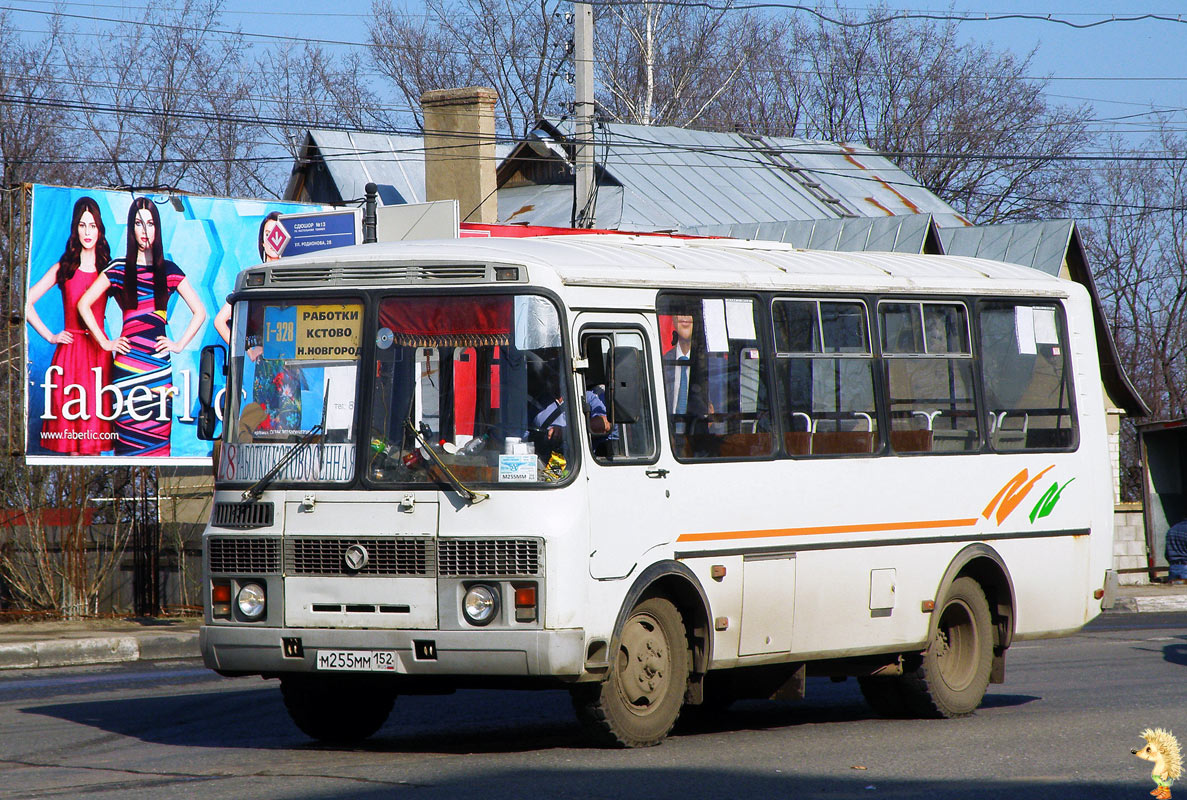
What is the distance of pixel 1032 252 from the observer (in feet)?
108

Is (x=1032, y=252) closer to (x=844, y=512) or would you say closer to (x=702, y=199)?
(x=702, y=199)

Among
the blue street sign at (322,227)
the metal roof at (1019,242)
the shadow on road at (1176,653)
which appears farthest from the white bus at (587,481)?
the metal roof at (1019,242)

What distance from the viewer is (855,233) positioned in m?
31.2

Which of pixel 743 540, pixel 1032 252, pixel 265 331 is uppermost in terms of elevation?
pixel 1032 252

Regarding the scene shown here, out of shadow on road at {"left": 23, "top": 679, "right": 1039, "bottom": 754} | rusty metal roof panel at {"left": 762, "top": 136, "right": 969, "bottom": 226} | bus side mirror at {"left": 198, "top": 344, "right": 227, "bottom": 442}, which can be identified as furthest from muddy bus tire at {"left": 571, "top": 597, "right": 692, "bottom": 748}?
rusty metal roof panel at {"left": 762, "top": 136, "right": 969, "bottom": 226}

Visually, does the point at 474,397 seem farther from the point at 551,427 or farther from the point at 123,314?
the point at 123,314

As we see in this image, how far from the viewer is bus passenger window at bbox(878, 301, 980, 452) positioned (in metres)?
10.2

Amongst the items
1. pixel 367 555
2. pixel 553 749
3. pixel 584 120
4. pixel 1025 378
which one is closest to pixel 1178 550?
pixel 584 120

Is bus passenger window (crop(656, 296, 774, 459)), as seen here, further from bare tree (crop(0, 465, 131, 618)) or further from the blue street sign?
bare tree (crop(0, 465, 131, 618))

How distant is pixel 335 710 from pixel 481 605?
1588mm

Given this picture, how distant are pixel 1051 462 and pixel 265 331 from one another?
556 cm

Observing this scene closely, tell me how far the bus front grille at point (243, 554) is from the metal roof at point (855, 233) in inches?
858

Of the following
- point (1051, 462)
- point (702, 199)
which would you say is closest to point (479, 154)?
point (702, 199)

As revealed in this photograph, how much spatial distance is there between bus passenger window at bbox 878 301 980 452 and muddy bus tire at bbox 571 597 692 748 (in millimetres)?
2280
